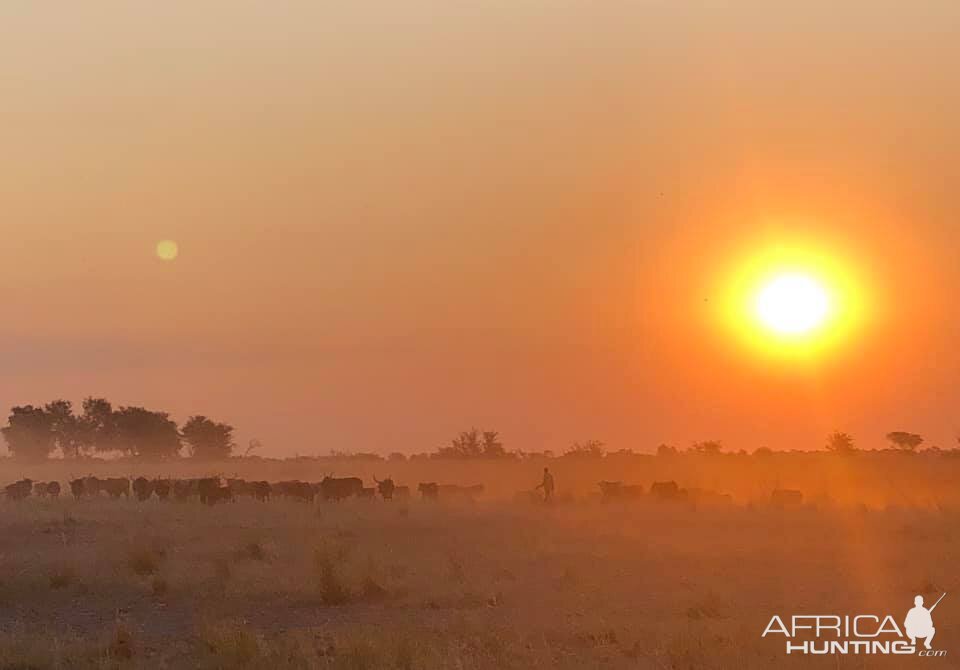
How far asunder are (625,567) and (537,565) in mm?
1857

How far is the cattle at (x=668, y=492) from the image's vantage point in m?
41.6

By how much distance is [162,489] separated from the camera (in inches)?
1655

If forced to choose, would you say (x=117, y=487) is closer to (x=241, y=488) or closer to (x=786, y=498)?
(x=241, y=488)

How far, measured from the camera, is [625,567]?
2403cm

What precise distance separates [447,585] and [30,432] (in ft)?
246

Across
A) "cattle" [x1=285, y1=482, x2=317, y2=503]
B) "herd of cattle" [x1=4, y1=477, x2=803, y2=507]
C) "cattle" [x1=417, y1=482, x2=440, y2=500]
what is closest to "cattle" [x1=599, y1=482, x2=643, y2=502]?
"herd of cattle" [x1=4, y1=477, x2=803, y2=507]

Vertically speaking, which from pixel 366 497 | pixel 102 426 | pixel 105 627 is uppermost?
pixel 102 426

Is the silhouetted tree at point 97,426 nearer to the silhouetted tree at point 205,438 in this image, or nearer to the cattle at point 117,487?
the silhouetted tree at point 205,438

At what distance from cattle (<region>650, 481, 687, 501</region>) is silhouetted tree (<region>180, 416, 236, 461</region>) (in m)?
58.7

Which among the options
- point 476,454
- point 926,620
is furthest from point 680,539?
point 476,454

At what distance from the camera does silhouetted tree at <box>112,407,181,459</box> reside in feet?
295

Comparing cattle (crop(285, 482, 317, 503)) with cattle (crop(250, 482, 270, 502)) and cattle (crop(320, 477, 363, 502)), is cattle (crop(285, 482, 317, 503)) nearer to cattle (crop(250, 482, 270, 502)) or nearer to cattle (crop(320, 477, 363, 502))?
cattle (crop(320, 477, 363, 502))

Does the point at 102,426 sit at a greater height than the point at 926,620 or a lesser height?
greater

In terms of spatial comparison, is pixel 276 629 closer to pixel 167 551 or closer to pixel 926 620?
pixel 167 551
